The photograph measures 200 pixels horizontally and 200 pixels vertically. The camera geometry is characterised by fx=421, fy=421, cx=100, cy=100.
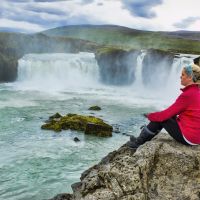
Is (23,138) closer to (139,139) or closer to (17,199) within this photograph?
(17,199)

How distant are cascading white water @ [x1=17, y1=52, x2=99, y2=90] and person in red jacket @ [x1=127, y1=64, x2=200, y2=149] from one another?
163ft

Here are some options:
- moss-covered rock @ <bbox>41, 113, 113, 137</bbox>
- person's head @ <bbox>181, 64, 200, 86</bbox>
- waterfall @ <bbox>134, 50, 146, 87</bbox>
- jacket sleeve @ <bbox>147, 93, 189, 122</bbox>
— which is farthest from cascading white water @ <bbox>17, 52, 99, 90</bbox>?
person's head @ <bbox>181, 64, 200, 86</bbox>

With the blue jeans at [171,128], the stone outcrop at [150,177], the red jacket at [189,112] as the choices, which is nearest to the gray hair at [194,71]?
the red jacket at [189,112]

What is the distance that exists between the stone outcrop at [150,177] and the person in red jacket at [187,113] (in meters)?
0.34

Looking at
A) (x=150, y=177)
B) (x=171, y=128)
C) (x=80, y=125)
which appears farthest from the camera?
(x=80, y=125)

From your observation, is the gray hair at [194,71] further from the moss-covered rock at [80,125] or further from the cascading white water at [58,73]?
the cascading white water at [58,73]

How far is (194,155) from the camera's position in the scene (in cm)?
959

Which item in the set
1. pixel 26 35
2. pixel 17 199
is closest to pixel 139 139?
pixel 17 199

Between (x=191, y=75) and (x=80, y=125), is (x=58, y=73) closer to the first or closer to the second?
(x=80, y=125)

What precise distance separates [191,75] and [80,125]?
67.2ft

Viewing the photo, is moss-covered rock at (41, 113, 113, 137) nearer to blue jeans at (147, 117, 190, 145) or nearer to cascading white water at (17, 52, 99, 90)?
blue jeans at (147, 117, 190, 145)

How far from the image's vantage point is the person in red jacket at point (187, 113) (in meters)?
10.0

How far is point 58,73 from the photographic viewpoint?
65.6m

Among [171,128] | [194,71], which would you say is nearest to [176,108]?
[171,128]
